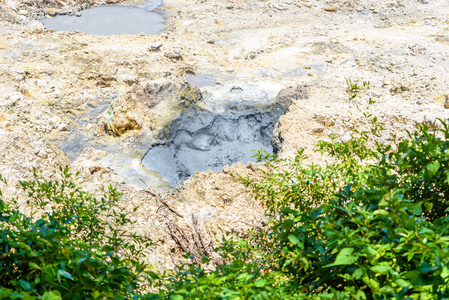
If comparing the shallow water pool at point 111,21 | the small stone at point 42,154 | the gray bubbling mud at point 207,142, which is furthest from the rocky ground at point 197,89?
the shallow water pool at point 111,21

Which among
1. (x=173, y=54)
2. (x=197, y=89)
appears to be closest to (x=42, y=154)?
(x=197, y=89)

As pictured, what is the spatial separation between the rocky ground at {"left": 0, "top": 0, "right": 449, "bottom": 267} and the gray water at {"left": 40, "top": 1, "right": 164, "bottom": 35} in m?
0.97

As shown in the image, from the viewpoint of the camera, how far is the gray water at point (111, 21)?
1486 cm

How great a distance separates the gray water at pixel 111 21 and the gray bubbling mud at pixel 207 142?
8368mm

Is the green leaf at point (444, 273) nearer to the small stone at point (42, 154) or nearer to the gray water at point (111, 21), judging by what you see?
the small stone at point (42, 154)

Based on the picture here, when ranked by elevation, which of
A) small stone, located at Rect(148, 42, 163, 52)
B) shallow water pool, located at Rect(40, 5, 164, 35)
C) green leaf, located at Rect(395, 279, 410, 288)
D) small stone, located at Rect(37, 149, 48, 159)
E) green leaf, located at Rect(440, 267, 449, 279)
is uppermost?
green leaf, located at Rect(440, 267, 449, 279)

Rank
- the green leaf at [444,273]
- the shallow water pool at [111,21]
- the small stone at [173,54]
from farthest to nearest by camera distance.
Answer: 1. the shallow water pool at [111,21]
2. the small stone at [173,54]
3. the green leaf at [444,273]

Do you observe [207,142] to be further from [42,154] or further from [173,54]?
[173,54]

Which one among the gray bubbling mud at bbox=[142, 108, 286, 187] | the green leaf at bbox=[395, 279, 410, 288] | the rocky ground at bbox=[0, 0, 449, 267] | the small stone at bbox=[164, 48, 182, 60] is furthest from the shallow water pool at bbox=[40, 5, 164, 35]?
the green leaf at bbox=[395, 279, 410, 288]

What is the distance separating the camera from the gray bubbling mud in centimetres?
705

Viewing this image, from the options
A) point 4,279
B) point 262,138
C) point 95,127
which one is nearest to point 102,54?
point 95,127

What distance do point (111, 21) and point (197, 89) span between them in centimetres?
A: 1001

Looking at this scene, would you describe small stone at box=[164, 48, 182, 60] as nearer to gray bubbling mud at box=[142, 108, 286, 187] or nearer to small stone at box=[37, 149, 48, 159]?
gray bubbling mud at box=[142, 108, 286, 187]

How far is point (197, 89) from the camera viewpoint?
28.5 ft
